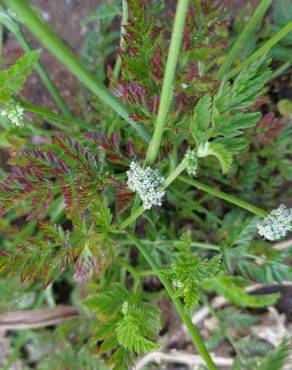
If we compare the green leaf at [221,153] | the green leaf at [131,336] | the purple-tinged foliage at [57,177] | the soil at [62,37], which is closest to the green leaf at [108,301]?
the green leaf at [131,336]

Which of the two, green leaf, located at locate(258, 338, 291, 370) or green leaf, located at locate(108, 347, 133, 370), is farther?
green leaf, located at locate(108, 347, 133, 370)

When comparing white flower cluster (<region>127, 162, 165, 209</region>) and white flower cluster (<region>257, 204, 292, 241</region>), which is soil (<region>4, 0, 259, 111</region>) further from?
white flower cluster (<region>257, 204, 292, 241</region>)

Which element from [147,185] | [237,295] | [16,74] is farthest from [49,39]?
[237,295]

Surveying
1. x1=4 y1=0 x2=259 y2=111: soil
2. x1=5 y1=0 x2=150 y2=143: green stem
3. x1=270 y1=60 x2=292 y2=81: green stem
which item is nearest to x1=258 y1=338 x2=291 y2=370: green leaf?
x1=5 y1=0 x2=150 y2=143: green stem

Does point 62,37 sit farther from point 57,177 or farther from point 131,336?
point 131,336

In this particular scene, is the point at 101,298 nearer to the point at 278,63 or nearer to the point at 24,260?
the point at 24,260

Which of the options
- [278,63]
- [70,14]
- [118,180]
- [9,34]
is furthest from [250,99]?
[9,34]

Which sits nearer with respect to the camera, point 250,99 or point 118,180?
point 250,99

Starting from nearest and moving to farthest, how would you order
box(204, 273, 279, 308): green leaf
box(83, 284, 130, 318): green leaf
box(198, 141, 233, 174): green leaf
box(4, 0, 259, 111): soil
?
box(198, 141, 233, 174): green leaf → box(83, 284, 130, 318): green leaf → box(204, 273, 279, 308): green leaf → box(4, 0, 259, 111): soil
